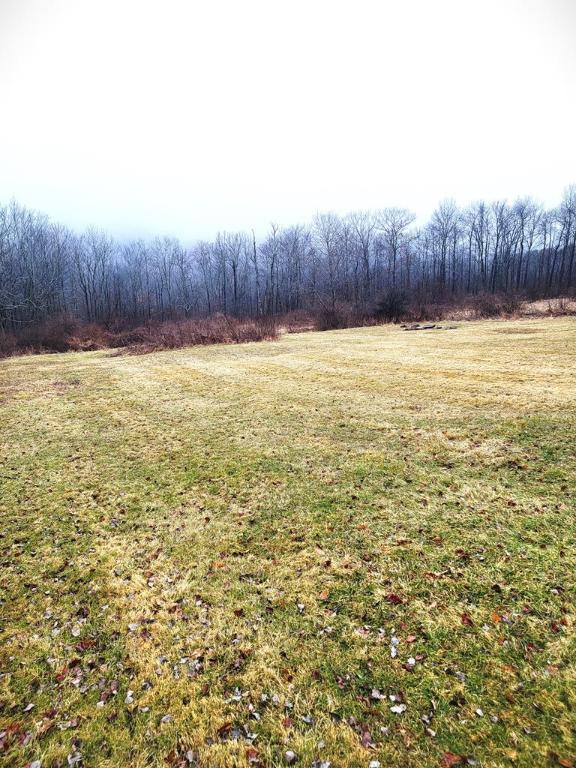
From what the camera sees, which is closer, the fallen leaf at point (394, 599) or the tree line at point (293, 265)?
the fallen leaf at point (394, 599)

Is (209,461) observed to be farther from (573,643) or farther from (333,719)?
(573,643)

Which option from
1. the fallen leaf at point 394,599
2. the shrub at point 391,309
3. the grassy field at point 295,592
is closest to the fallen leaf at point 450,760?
the grassy field at point 295,592

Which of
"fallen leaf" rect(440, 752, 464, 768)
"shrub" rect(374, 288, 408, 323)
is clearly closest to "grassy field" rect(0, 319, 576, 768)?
Result: "fallen leaf" rect(440, 752, 464, 768)

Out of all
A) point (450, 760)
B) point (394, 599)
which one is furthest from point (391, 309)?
point (450, 760)

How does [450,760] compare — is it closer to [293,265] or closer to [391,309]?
[391,309]

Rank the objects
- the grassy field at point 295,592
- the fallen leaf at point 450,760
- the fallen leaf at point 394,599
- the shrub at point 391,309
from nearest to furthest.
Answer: the fallen leaf at point 450,760, the grassy field at point 295,592, the fallen leaf at point 394,599, the shrub at point 391,309

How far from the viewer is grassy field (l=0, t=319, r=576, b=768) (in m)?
2.15

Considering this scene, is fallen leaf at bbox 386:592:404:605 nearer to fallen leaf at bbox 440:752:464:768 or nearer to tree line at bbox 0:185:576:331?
fallen leaf at bbox 440:752:464:768

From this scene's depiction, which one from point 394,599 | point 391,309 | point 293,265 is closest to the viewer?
point 394,599

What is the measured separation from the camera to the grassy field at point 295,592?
2150 millimetres

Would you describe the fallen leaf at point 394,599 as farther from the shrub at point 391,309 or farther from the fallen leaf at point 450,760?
the shrub at point 391,309

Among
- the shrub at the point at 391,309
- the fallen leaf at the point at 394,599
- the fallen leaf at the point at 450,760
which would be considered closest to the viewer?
the fallen leaf at the point at 450,760

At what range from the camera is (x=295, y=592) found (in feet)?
10.5

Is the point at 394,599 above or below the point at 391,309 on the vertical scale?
below
